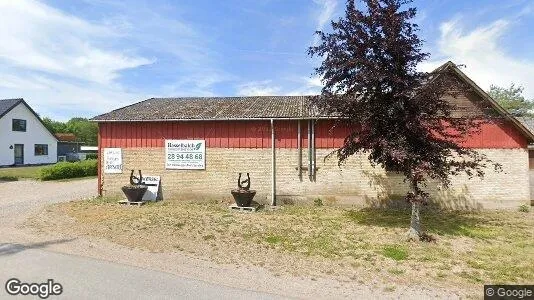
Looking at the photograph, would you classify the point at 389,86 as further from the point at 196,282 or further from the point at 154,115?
the point at 154,115

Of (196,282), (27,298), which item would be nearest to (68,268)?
(27,298)

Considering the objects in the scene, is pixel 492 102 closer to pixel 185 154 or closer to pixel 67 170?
pixel 185 154

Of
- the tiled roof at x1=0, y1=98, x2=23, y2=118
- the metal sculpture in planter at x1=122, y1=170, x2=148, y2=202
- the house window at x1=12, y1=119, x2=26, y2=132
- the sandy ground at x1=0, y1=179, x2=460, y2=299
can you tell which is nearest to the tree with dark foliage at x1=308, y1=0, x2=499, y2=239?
the sandy ground at x1=0, y1=179, x2=460, y2=299

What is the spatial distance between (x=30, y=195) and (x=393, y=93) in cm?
1633

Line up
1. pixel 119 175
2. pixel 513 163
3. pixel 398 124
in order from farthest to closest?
pixel 119 175 < pixel 513 163 < pixel 398 124

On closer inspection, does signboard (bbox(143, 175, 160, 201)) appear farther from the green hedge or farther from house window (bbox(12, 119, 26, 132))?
house window (bbox(12, 119, 26, 132))

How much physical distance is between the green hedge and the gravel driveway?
1058 mm

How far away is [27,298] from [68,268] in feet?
3.86

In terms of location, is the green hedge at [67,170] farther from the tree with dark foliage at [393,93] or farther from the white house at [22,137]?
the tree with dark foliage at [393,93]

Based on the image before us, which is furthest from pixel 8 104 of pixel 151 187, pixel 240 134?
pixel 240 134

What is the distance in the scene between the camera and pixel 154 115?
46.3 feet

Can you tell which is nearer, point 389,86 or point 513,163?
point 389,86

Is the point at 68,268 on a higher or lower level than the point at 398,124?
lower

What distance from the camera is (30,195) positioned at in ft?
51.4
